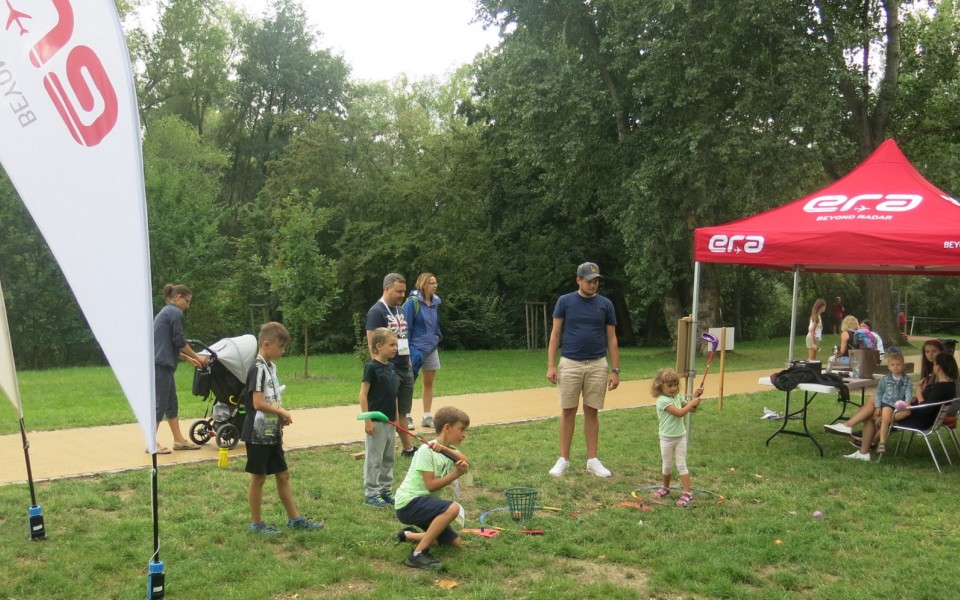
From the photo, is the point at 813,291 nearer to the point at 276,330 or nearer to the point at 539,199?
the point at 539,199

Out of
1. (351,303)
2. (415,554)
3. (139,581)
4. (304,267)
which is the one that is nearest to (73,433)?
(139,581)

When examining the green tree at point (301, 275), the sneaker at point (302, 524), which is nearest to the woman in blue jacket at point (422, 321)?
the sneaker at point (302, 524)

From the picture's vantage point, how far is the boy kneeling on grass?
4.95 meters

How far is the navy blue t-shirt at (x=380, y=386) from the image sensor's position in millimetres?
6043

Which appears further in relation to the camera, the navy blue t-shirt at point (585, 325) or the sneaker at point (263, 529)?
the navy blue t-shirt at point (585, 325)

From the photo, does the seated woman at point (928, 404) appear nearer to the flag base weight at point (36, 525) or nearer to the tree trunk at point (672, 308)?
the flag base weight at point (36, 525)

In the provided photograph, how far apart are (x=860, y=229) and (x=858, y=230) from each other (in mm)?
41

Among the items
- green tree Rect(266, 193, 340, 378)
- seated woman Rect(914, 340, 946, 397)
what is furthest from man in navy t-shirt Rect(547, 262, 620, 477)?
green tree Rect(266, 193, 340, 378)

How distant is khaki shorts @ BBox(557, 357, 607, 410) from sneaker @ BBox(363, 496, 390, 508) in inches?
77.0

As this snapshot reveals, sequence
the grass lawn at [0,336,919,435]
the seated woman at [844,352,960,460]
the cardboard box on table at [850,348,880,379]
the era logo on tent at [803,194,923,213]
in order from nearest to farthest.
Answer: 1. the seated woman at [844,352,960,460]
2. the era logo on tent at [803,194,923,213]
3. the cardboard box on table at [850,348,880,379]
4. the grass lawn at [0,336,919,435]

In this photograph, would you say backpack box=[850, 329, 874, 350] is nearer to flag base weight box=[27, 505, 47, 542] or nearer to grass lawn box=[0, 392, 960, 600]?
grass lawn box=[0, 392, 960, 600]

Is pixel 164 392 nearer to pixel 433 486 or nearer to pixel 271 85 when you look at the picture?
pixel 433 486

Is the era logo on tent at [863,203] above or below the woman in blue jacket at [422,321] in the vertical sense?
above

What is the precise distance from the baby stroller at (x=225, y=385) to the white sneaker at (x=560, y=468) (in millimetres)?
2891
